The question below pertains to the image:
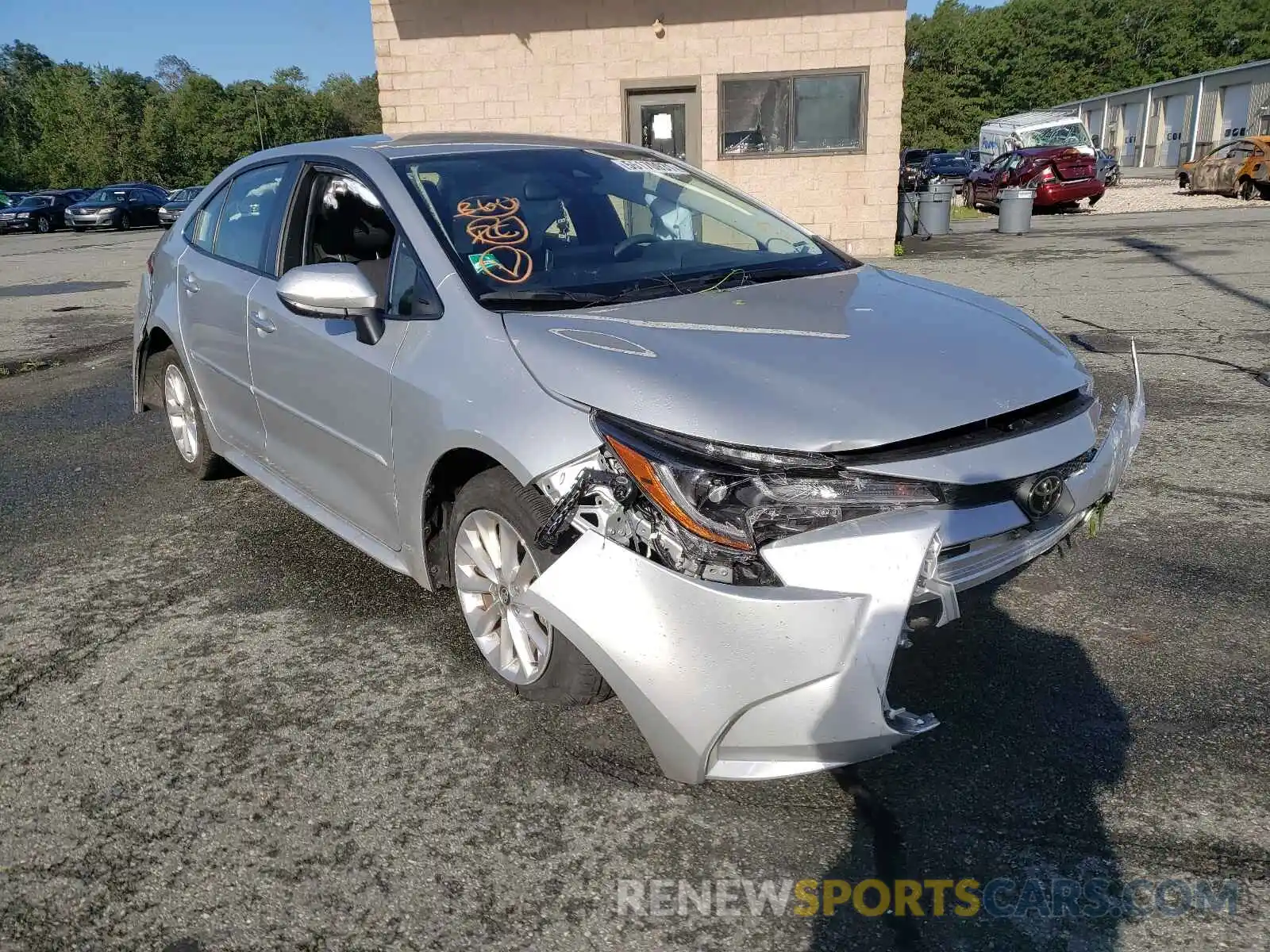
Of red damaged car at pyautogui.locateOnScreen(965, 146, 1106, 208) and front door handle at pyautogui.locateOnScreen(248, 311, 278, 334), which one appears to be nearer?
front door handle at pyautogui.locateOnScreen(248, 311, 278, 334)

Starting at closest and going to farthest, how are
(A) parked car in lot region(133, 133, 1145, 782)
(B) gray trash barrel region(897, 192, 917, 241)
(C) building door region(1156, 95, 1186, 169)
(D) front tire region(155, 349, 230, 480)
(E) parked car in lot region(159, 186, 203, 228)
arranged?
(A) parked car in lot region(133, 133, 1145, 782), (D) front tire region(155, 349, 230, 480), (B) gray trash barrel region(897, 192, 917, 241), (E) parked car in lot region(159, 186, 203, 228), (C) building door region(1156, 95, 1186, 169)

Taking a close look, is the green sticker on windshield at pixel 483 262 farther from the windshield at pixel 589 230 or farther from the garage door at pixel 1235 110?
the garage door at pixel 1235 110

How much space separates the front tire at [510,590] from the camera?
8.66 feet

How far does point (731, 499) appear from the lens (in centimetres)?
226

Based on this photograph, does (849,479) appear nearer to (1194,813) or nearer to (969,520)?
(969,520)

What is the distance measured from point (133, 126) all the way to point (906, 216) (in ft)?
202

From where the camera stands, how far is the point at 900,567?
83.5 inches

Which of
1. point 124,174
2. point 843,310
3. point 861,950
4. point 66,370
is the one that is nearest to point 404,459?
point 843,310

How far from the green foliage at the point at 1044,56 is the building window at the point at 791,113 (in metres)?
59.3

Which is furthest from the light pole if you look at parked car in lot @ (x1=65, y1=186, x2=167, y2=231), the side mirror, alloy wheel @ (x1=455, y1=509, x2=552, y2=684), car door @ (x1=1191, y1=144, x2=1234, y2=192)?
alloy wheel @ (x1=455, y1=509, x2=552, y2=684)

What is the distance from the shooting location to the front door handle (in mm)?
3774

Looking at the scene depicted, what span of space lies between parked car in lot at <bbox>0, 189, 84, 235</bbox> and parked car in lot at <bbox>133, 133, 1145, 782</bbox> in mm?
37319

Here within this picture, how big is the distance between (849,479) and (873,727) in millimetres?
552

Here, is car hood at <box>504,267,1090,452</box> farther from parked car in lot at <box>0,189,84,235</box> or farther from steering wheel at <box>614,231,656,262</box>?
parked car in lot at <box>0,189,84,235</box>
